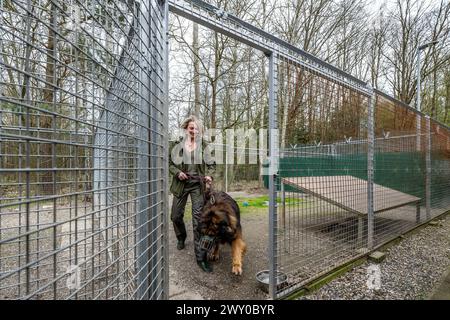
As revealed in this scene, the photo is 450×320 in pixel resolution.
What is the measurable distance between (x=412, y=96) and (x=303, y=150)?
615 inches

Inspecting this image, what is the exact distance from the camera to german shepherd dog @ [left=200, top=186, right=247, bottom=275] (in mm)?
3176

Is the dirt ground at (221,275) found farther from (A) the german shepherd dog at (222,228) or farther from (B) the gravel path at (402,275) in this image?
(B) the gravel path at (402,275)

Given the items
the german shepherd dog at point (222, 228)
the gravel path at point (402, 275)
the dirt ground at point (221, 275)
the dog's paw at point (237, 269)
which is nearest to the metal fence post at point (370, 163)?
the gravel path at point (402, 275)

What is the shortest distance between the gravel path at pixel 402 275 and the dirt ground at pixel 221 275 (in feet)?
2.11

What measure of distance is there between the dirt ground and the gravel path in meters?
0.64

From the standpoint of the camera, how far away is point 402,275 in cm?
322

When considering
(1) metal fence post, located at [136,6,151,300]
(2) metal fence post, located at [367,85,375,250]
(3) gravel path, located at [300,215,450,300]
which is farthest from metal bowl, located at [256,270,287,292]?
(2) metal fence post, located at [367,85,375,250]

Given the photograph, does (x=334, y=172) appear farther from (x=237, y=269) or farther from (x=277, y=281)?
(x=237, y=269)

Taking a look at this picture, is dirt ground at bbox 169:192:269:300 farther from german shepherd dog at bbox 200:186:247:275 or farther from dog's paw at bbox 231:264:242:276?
german shepherd dog at bbox 200:186:247:275

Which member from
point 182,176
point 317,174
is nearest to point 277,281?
point 317,174

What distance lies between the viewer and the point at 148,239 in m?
1.70

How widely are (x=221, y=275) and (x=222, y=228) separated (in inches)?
22.6

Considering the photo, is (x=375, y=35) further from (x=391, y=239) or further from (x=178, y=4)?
(x=178, y=4)

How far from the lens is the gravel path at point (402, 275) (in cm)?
275
